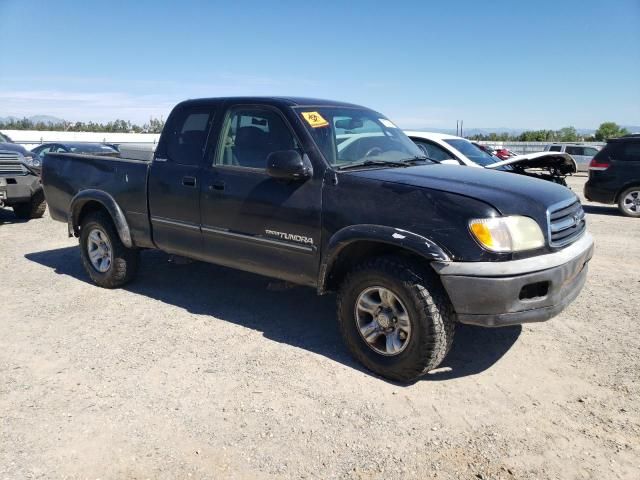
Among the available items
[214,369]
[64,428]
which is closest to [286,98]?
[214,369]

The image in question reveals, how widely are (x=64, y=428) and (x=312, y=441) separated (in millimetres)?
1478

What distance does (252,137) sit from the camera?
452 centimetres

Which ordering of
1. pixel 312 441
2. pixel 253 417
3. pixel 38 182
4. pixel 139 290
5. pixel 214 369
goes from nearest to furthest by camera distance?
pixel 312 441 < pixel 253 417 < pixel 214 369 < pixel 139 290 < pixel 38 182

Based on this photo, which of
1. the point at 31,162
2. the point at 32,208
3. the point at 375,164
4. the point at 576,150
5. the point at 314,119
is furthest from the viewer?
the point at 576,150

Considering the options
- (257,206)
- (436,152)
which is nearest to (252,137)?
(257,206)

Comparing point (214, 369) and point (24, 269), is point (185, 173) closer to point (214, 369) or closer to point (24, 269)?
point (214, 369)

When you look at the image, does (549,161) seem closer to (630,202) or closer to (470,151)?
(470,151)

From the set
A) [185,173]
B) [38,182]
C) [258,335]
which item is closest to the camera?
[258,335]

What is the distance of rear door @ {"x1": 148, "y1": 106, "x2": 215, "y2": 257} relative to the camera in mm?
4789

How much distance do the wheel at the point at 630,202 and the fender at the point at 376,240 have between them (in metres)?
9.86

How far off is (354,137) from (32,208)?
27.3 feet

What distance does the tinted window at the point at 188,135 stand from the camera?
482cm

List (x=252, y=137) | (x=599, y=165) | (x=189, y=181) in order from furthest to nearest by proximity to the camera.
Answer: (x=599, y=165) < (x=189, y=181) < (x=252, y=137)

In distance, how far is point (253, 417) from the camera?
10.7 ft
